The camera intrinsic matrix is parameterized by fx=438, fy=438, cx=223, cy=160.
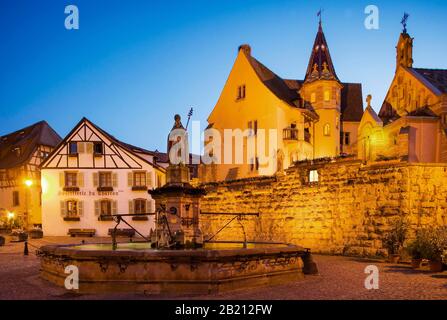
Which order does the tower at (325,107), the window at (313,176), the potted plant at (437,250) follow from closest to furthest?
the potted plant at (437,250) → the window at (313,176) → the tower at (325,107)

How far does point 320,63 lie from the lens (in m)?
35.5

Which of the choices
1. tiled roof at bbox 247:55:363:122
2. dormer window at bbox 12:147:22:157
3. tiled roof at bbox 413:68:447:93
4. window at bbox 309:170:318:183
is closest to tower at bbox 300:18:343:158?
tiled roof at bbox 247:55:363:122

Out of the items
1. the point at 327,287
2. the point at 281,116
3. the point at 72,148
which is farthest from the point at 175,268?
the point at 72,148

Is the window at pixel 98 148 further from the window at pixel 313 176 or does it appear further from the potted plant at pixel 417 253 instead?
the potted plant at pixel 417 253

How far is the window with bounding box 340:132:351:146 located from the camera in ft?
120

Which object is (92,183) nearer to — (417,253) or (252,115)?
(252,115)

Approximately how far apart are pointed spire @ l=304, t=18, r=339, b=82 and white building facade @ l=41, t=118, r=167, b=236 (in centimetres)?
1455

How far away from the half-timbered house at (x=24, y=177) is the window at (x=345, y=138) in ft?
82.2

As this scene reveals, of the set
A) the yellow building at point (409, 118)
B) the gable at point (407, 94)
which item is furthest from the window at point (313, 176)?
the gable at point (407, 94)

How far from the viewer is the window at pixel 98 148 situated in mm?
30703
